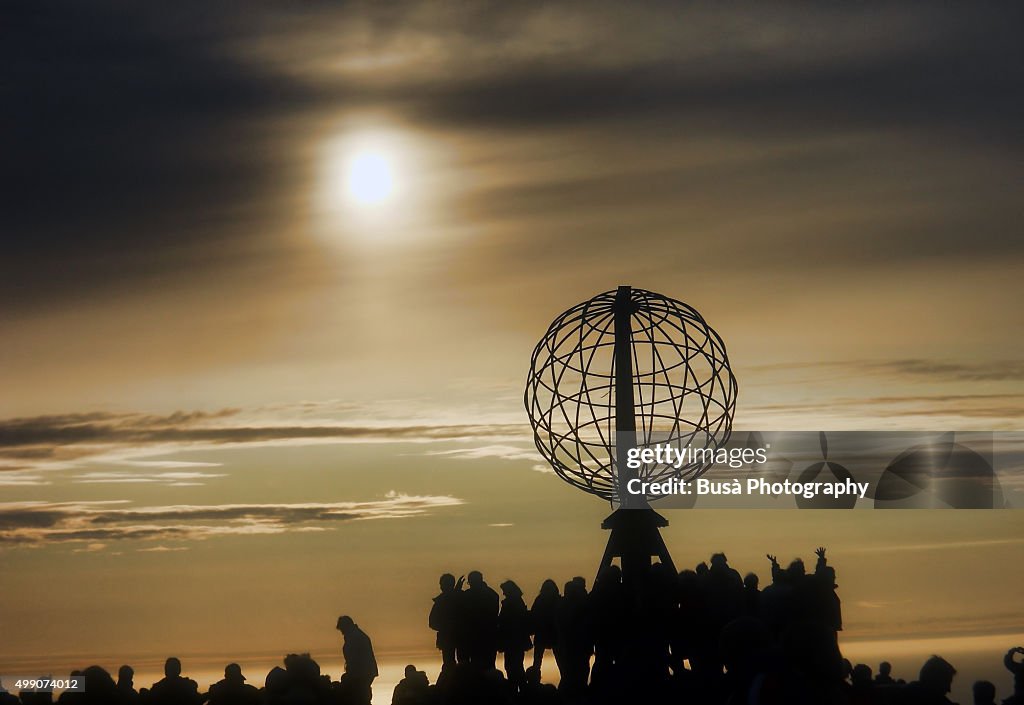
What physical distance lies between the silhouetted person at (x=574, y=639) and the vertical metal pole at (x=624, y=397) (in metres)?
4.16

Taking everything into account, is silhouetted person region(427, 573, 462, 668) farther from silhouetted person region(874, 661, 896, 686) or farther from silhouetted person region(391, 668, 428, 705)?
silhouetted person region(874, 661, 896, 686)

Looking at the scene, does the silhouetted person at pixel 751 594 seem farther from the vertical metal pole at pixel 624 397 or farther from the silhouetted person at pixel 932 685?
the vertical metal pole at pixel 624 397

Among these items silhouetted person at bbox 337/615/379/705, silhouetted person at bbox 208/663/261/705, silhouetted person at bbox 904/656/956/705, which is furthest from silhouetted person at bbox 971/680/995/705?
silhouetted person at bbox 208/663/261/705

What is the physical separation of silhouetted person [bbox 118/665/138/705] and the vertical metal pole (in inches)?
360

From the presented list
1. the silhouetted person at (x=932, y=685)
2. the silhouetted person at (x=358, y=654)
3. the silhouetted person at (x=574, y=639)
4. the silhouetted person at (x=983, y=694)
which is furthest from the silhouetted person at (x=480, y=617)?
the silhouetted person at (x=983, y=694)

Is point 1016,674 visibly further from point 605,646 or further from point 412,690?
point 412,690

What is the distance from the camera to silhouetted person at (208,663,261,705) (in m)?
17.3

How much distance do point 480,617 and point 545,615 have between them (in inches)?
50.3

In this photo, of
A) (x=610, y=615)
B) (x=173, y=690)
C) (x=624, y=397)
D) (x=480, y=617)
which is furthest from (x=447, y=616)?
(x=624, y=397)

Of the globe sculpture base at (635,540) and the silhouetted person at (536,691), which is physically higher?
the globe sculpture base at (635,540)

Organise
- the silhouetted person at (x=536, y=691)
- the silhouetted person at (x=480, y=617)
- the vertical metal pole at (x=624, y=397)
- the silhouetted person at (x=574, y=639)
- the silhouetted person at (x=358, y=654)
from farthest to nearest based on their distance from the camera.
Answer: the vertical metal pole at (x=624, y=397), the silhouetted person at (x=480, y=617), the silhouetted person at (x=536, y=691), the silhouetted person at (x=574, y=639), the silhouetted person at (x=358, y=654)

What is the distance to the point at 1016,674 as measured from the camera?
58.5 feet

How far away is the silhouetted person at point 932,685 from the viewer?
54.6ft

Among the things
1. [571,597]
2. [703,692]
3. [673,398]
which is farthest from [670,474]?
[703,692]
